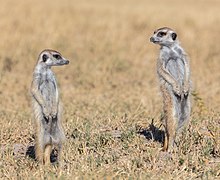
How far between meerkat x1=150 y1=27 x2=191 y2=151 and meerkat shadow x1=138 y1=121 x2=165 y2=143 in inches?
11.9

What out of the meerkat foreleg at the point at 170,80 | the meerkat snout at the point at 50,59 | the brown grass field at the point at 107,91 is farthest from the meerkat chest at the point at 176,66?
the meerkat snout at the point at 50,59

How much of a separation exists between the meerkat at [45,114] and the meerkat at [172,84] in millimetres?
1199

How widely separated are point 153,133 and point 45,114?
159 cm

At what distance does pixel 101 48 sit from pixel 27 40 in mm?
1889

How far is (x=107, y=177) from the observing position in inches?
217

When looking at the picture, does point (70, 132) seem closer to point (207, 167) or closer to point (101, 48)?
point (207, 167)

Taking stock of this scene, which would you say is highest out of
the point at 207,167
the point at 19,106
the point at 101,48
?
the point at 101,48

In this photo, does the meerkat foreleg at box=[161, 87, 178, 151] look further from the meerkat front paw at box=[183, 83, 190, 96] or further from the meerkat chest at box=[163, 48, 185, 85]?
the meerkat chest at box=[163, 48, 185, 85]

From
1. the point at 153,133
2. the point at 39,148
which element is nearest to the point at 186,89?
the point at 153,133

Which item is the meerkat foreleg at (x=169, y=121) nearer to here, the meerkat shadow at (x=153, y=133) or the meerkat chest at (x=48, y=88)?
the meerkat shadow at (x=153, y=133)

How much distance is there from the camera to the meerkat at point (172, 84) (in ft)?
22.1

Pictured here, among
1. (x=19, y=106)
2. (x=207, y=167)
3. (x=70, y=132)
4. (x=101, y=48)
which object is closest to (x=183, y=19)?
(x=101, y=48)

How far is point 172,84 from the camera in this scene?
6.86 metres

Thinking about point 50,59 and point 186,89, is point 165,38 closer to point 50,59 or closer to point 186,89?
point 186,89
